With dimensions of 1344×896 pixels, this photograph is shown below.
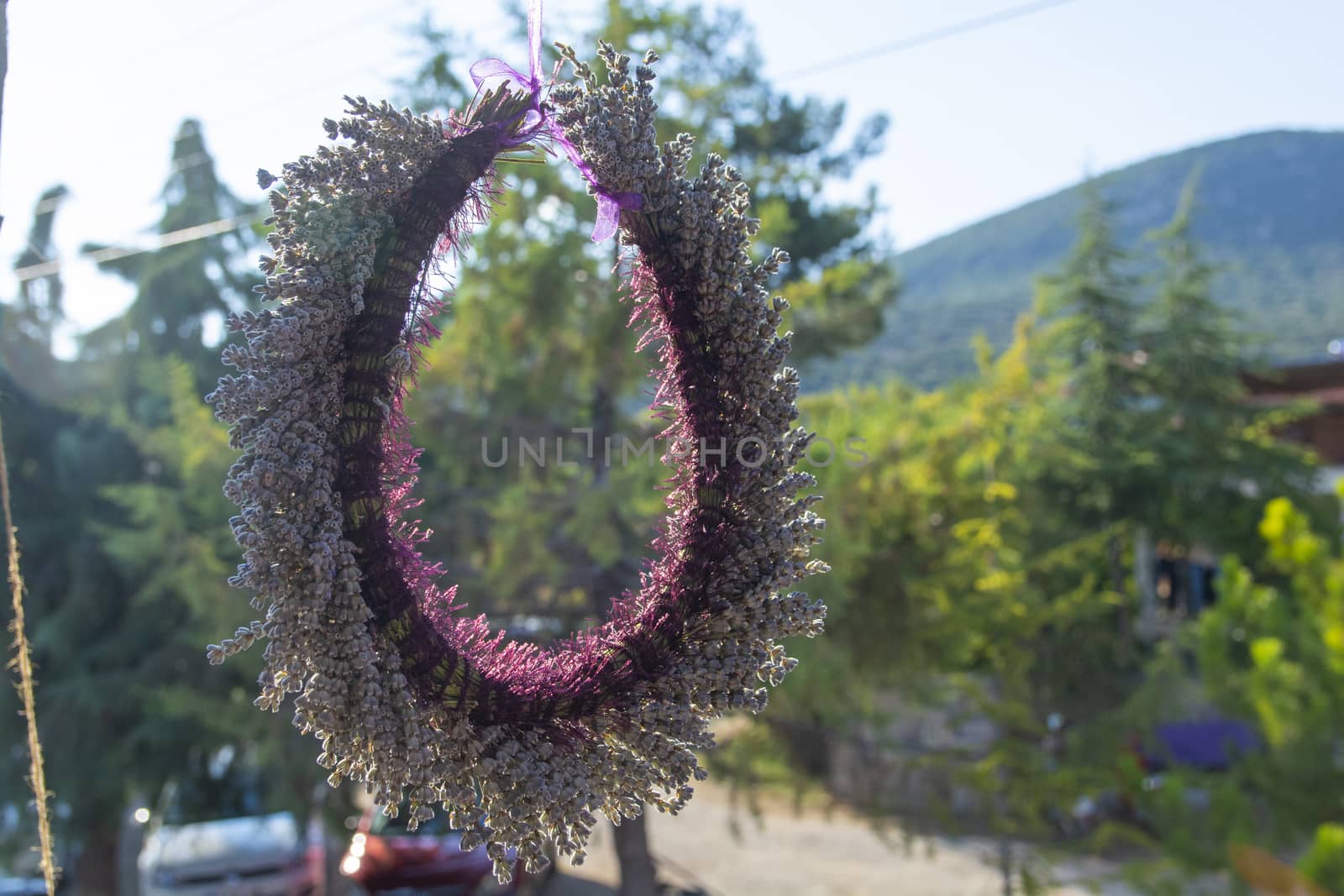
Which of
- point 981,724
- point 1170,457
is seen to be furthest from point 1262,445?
point 981,724

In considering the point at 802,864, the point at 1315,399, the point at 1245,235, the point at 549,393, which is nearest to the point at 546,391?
the point at 549,393

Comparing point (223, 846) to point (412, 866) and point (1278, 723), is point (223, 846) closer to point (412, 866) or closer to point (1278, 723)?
point (412, 866)

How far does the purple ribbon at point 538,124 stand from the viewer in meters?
1.81

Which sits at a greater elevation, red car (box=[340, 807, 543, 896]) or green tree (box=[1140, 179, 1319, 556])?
green tree (box=[1140, 179, 1319, 556])

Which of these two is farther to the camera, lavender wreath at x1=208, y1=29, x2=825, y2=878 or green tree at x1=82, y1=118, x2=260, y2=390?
green tree at x1=82, y1=118, x2=260, y2=390

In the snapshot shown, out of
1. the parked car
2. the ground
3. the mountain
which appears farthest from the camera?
the mountain

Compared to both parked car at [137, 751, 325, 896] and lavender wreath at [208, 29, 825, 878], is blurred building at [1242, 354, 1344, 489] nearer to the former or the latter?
parked car at [137, 751, 325, 896]

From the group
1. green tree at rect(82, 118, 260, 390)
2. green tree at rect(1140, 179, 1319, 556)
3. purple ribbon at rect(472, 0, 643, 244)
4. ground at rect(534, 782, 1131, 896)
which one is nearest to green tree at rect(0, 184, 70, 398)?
green tree at rect(82, 118, 260, 390)

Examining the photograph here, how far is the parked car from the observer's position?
9.58 m

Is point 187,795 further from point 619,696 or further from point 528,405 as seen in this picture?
point 619,696

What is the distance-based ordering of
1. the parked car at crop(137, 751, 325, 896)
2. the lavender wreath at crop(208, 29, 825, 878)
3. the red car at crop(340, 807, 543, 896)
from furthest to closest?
the parked car at crop(137, 751, 325, 896) < the red car at crop(340, 807, 543, 896) < the lavender wreath at crop(208, 29, 825, 878)

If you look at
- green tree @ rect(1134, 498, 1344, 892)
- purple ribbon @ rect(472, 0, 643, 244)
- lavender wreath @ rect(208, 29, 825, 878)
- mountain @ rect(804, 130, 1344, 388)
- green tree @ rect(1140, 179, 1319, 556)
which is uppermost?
mountain @ rect(804, 130, 1344, 388)

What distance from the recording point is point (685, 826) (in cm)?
1433

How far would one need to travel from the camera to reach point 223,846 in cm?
977
